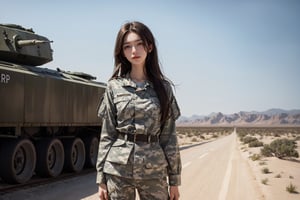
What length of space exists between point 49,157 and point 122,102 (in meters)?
9.03

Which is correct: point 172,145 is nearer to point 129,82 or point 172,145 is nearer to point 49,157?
point 129,82

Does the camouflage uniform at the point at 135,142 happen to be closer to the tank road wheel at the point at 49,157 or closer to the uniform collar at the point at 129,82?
the uniform collar at the point at 129,82

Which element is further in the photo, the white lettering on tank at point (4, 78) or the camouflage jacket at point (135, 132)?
the white lettering on tank at point (4, 78)

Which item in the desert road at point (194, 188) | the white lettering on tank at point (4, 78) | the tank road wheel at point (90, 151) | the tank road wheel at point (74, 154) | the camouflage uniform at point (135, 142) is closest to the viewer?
the camouflage uniform at point (135, 142)

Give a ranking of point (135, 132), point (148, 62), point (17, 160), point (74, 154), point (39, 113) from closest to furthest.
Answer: point (135, 132)
point (148, 62)
point (17, 160)
point (39, 113)
point (74, 154)

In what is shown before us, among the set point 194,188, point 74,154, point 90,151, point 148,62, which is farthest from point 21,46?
point 148,62

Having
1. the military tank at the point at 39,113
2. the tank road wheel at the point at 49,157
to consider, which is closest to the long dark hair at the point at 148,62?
the military tank at the point at 39,113

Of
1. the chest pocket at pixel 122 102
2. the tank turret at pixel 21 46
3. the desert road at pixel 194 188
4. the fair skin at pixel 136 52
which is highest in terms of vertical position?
the tank turret at pixel 21 46

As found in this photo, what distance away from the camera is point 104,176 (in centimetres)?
319

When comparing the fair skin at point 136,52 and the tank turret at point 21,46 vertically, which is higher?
the tank turret at point 21,46

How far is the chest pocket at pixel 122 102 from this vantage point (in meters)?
3.21

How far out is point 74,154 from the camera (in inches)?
525

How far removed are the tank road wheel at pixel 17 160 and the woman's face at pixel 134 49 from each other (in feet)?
23.5

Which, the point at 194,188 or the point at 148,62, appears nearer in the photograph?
the point at 148,62
